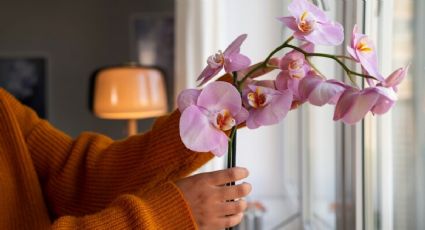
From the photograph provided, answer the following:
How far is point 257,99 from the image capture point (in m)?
0.44

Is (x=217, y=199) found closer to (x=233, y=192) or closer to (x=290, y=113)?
(x=233, y=192)

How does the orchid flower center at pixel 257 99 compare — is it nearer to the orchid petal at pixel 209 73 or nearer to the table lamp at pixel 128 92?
the orchid petal at pixel 209 73

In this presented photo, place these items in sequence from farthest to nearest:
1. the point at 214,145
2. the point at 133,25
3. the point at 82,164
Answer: the point at 133,25
the point at 82,164
the point at 214,145

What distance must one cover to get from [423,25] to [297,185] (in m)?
0.91

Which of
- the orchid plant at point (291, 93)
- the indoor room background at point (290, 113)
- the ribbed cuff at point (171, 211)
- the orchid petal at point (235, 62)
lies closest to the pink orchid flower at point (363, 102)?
the orchid plant at point (291, 93)

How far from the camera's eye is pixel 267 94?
1.43ft

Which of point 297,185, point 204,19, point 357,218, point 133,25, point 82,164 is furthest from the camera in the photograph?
point 133,25

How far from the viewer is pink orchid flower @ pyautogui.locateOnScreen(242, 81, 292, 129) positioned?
16.7 inches

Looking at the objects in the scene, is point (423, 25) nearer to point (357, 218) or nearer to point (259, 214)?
point (357, 218)

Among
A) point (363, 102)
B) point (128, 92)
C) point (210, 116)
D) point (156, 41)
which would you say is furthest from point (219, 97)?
point (156, 41)

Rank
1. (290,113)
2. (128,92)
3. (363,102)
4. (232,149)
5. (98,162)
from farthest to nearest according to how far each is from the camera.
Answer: (128,92)
(290,113)
(98,162)
(232,149)
(363,102)

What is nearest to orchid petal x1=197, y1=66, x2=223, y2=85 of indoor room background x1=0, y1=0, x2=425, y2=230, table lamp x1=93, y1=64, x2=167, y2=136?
indoor room background x1=0, y1=0, x2=425, y2=230

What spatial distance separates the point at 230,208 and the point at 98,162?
285 millimetres

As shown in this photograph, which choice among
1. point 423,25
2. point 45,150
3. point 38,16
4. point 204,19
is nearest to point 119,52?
point 38,16
